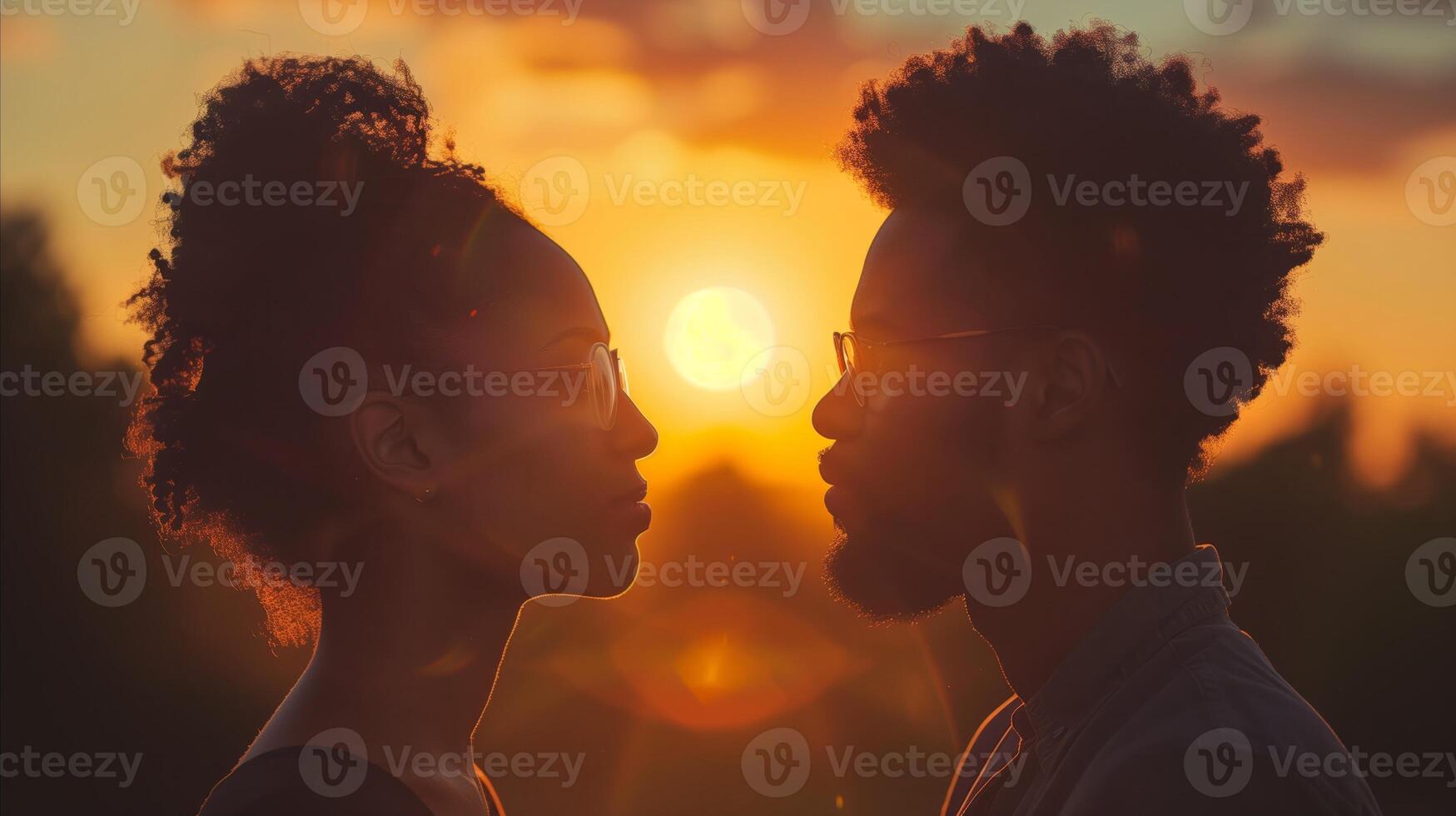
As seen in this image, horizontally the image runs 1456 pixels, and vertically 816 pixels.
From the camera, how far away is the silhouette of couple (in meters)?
3.58

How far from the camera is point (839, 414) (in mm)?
4586

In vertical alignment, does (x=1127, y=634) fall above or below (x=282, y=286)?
below

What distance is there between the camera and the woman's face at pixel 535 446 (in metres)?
3.82

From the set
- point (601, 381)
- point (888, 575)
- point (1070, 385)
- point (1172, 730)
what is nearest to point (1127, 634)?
point (1172, 730)

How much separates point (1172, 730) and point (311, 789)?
2474mm

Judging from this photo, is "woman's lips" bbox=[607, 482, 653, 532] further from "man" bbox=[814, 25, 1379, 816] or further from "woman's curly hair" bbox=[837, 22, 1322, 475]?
"woman's curly hair" bbox=[837, 22, 1322, 475]

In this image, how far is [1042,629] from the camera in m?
3.86

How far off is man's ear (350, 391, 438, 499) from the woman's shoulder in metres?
0.94

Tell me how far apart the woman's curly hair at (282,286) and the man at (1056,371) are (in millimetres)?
1783

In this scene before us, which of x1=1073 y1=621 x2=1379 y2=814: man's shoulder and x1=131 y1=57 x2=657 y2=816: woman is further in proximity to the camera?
x1=131 y1=57 x2=657 y2=816: woman

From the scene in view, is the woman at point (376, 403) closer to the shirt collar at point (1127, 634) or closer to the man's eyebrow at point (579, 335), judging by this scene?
the man's eyebrow at point (579, 335)

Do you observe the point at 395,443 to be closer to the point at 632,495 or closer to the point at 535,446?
the point at 535,446

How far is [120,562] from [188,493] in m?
15.4

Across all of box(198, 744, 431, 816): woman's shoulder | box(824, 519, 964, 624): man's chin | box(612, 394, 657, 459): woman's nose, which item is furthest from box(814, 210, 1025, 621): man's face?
box(198, 744, 431, 816): woman's shoulder
